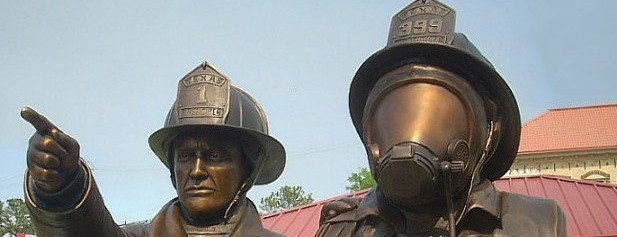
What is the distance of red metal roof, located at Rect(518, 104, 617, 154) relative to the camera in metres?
34.4

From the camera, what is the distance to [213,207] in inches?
151

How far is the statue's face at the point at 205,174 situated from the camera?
3.79 metres

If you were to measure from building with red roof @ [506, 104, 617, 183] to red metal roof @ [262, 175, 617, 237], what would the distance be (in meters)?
18.2

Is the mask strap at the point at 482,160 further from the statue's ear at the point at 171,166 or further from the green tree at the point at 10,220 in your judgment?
the green tree at the point at 10,220

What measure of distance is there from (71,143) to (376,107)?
3.68ft

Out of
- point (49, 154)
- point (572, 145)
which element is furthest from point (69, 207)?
point (572, 145)

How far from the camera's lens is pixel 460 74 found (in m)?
2.52

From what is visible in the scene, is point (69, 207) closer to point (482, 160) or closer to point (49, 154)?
point (49, 154)

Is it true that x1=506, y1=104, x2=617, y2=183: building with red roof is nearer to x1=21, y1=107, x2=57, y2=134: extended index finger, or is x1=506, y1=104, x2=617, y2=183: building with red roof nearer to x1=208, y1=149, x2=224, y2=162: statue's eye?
x1=208, y1=149, x2=224, y2=162: statue's eye

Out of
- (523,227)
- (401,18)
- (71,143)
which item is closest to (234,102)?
(71,143)

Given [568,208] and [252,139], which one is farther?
[568,208]

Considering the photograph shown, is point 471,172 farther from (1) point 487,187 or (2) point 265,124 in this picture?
(2) point 265,124

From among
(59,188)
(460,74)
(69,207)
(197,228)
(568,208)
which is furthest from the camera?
(568,208)

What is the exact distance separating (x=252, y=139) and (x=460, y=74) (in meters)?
1.80
